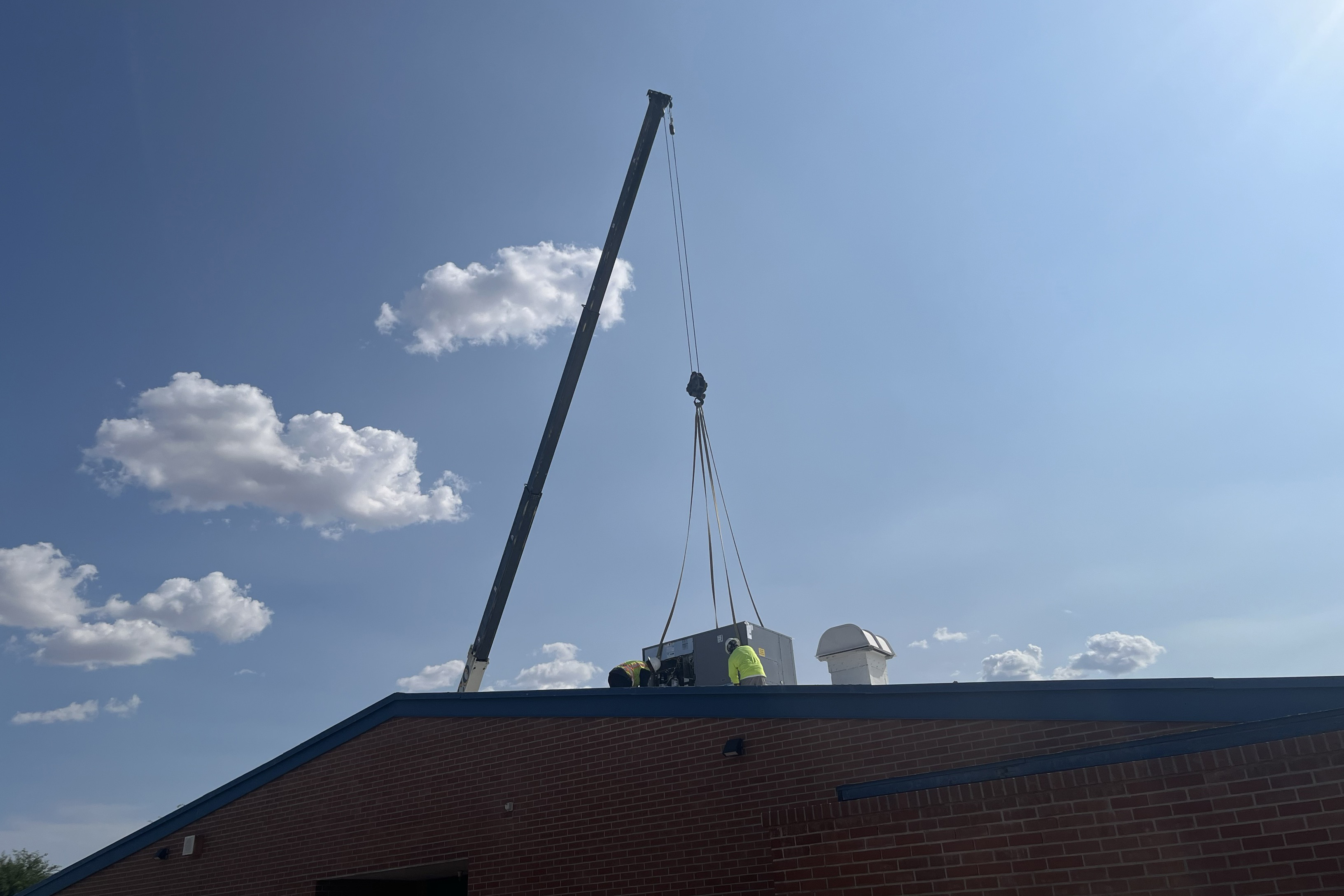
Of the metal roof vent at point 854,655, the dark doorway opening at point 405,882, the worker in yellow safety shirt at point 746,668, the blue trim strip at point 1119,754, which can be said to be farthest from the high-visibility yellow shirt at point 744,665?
the dark doorway opening at point 405,882

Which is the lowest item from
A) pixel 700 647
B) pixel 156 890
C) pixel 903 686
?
pixel 156 890

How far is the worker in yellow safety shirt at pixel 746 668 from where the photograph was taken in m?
12.0

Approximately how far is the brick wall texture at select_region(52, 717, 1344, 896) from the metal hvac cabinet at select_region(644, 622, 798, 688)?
2.78m

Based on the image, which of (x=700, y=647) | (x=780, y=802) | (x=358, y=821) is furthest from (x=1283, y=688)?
(x=358, y=821)

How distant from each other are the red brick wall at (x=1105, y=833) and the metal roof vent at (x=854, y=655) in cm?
287

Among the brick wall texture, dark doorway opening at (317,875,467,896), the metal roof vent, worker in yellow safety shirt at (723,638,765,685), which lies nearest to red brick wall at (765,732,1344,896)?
the brick wall texture

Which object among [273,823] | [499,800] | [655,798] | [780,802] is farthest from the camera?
[273,823]

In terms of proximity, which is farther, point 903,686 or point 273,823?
point 273,823

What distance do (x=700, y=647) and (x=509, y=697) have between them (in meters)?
3.12

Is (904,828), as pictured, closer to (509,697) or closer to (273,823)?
(509,697)

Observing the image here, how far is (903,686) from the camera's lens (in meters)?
9.01

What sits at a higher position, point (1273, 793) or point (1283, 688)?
point (1283, 688)

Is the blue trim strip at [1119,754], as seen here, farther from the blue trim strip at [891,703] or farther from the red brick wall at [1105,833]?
the blue trim strip at [891,703]

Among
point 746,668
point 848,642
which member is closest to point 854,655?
point 848,642
